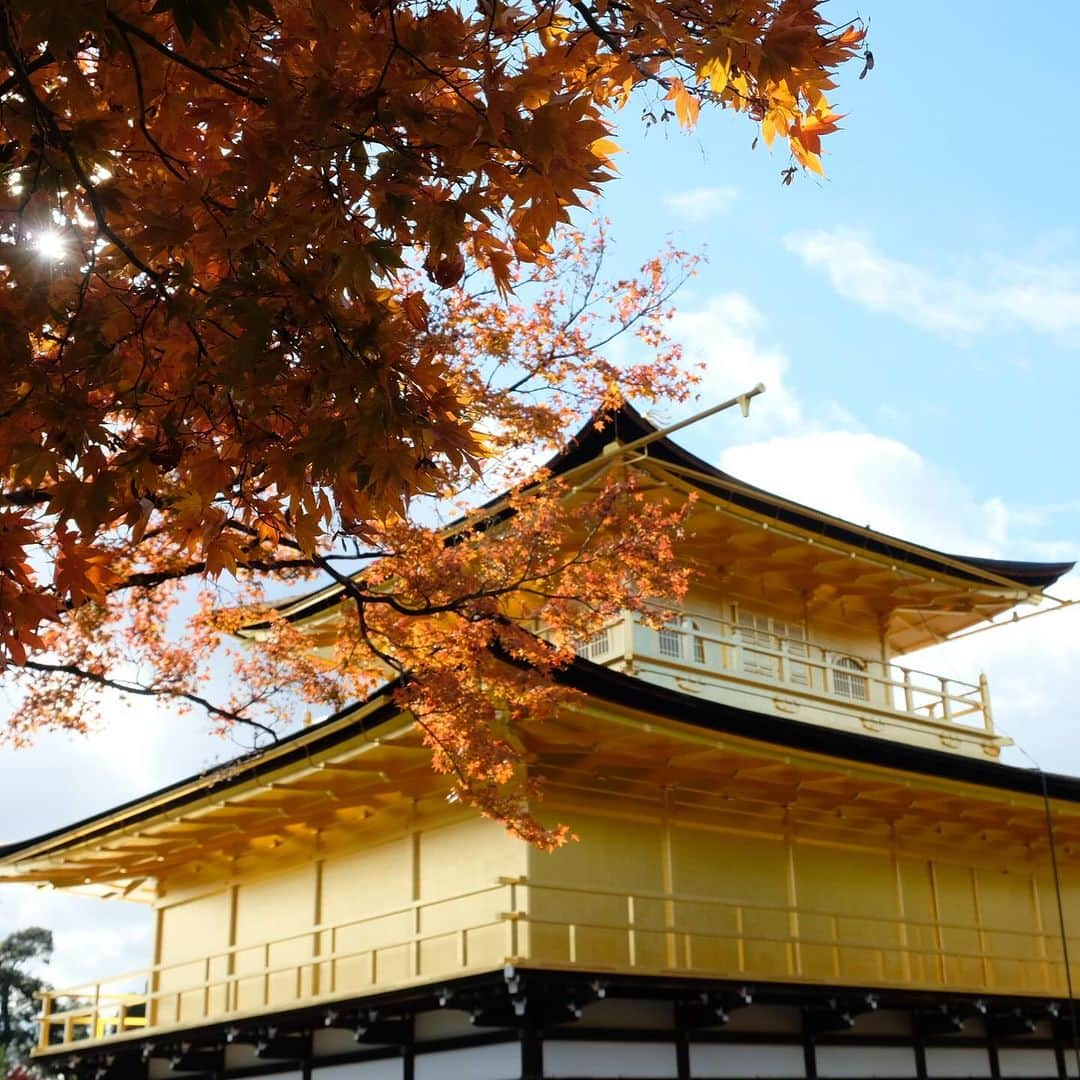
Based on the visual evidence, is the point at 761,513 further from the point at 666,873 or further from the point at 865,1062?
the point at 865,1062

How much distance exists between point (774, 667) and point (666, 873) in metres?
5.36

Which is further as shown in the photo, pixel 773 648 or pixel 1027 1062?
pixel 773 648

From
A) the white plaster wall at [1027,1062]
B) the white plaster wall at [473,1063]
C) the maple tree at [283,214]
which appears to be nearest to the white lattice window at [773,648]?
the white plaster wall at [1027,1062]

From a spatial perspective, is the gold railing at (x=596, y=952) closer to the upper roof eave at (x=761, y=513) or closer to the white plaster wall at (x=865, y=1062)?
the white plaster wall at (x=865, y=1062)

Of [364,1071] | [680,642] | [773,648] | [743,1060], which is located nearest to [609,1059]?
[743,1060]

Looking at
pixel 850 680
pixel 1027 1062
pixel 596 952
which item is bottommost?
→ pixel 1027 1062

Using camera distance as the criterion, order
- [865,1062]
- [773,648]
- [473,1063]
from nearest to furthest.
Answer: [473,1063]
[865,1062]
[773,648]

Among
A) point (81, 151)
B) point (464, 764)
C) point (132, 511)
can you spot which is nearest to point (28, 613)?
point (132, 511)

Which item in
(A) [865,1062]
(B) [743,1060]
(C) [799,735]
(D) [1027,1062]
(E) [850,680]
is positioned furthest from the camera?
(E) [850,680]

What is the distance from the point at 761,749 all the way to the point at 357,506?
11952 millimetres

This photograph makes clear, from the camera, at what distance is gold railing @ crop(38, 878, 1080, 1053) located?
15.2m

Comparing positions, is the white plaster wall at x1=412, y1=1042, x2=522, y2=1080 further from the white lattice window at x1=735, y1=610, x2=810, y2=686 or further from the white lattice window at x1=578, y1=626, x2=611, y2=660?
the white lattice window at x1=735, y1=610, x2=810, y2=686

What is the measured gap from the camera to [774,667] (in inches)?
830

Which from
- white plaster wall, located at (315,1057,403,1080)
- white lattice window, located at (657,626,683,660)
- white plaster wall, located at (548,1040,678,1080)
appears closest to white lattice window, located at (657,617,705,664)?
white lattice window, located at (657,626,683,660)
